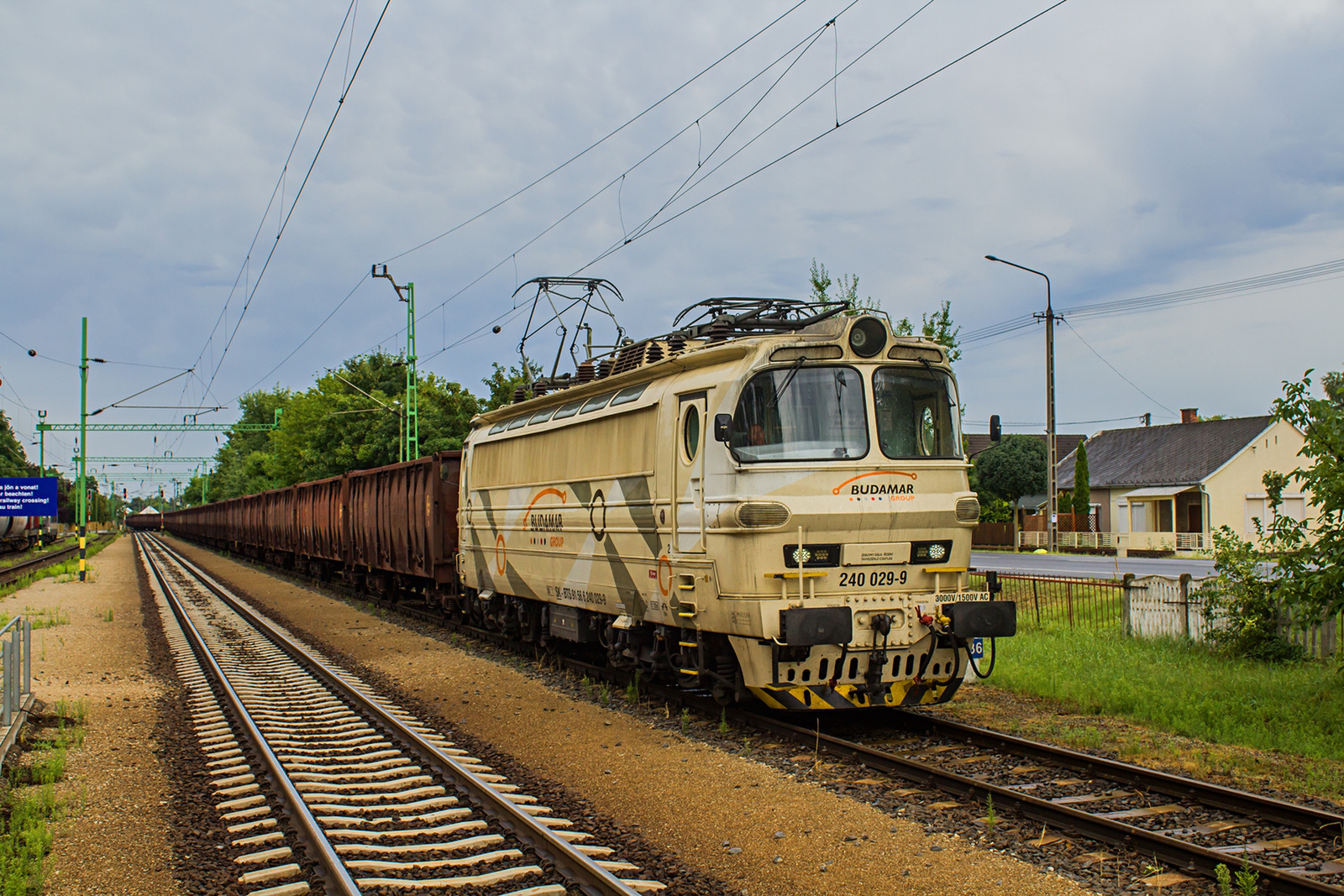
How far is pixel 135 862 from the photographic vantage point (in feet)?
20.7

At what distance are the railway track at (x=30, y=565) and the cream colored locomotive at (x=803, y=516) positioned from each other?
27.5 metres

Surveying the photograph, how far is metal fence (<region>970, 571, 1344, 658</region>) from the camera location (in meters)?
12.6

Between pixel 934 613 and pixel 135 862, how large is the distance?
20.2ft

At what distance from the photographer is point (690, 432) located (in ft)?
31.3

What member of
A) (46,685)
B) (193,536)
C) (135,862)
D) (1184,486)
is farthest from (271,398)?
(135,862)

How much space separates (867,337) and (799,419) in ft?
3.29

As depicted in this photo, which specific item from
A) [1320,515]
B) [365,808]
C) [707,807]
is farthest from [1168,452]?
[365,808]

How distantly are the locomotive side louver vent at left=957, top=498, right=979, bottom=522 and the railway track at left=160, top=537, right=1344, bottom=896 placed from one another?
1777 millimetres

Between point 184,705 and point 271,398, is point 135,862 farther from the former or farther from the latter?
point 271,398

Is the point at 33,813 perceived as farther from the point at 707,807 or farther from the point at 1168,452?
the point at 1168,452

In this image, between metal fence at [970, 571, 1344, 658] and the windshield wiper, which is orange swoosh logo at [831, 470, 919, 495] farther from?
metal fence at [970, 571, 1344, 658]

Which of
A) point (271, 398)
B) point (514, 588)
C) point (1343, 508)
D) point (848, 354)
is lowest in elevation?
point (514, 588)

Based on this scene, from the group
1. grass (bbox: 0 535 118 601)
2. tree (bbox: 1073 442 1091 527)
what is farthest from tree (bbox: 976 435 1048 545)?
grass (bbox: 0 535 118 601)

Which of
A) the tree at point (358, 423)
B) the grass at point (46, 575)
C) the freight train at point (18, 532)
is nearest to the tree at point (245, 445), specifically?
the tree at point (358, 423)
